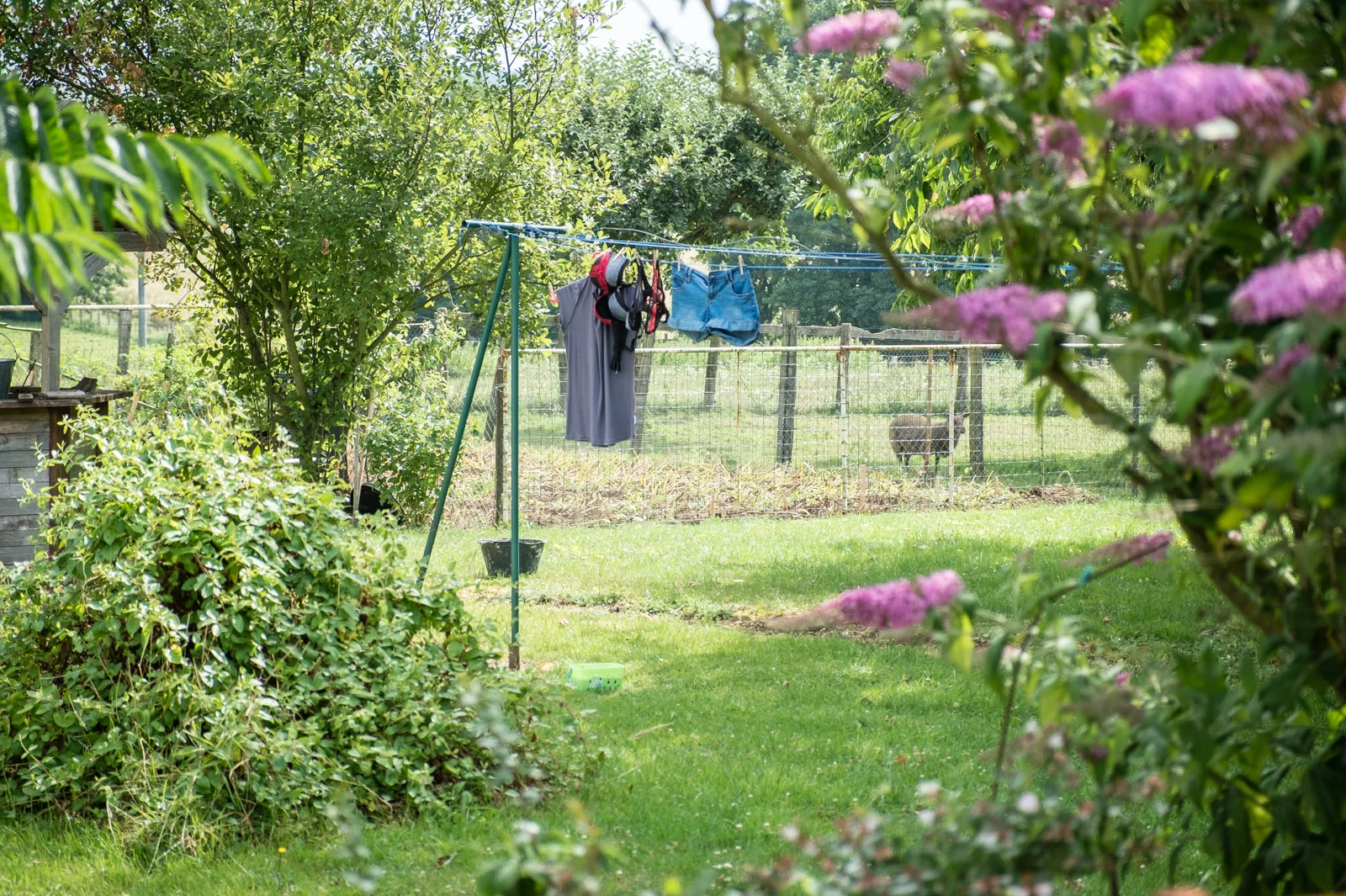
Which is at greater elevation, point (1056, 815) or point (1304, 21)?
point (1304, 21)

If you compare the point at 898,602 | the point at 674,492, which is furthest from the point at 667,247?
the point at 674,492

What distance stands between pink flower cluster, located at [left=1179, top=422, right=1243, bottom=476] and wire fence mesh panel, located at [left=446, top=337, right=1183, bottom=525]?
9074 millimetres

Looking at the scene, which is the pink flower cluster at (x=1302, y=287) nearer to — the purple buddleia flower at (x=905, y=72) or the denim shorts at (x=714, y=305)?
the purple buddleia flower at (x=905, y=72)

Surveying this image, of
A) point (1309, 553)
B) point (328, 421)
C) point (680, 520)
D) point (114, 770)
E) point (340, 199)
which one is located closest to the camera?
point (1309, 553)

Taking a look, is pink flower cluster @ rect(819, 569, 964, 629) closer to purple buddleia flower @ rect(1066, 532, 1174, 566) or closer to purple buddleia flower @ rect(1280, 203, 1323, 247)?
purple buddleia flower @ rect(1066, 532, 1174, 566)

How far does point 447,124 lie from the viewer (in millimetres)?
8070

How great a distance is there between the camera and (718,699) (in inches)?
214

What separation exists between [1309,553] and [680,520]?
9757mm

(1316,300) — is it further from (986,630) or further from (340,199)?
(340,199)

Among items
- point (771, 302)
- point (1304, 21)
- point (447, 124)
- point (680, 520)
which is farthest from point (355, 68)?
point (771, 302)

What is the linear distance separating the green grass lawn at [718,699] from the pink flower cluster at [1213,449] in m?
0.15

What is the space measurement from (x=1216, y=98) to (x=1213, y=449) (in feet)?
1.52

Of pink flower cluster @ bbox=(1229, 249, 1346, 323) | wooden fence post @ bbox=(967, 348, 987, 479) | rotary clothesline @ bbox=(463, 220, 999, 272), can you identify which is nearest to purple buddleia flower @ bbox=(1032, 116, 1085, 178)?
pink flower cluster @ bbox=(1229, 249, 1346, 323)

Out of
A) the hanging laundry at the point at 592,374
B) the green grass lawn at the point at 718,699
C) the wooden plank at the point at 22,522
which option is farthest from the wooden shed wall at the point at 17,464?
the hanging laundry at the point at 592,374
